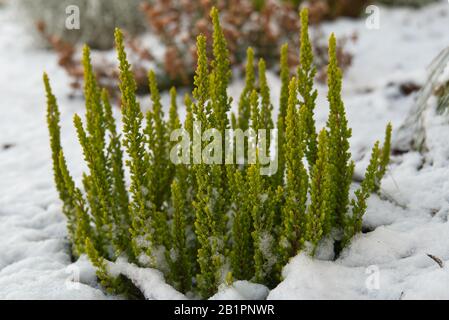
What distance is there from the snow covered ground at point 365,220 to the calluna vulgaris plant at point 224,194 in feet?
0.34

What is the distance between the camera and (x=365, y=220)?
2.36 metres

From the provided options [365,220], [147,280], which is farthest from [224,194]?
[365,220]

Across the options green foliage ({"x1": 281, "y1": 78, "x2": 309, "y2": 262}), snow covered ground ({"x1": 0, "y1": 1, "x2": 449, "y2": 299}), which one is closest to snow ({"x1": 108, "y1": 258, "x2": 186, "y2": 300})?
snow covered ground ({"x1": 0, "y1": 1, "x2": 449, "y2": 299})

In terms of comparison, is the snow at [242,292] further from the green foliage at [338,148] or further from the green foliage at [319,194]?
the green foliage at [338,148]

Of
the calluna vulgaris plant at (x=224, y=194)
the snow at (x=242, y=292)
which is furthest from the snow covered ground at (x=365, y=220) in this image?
the calluna vulgaris plant at (x=224, y=194)

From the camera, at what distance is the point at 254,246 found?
2104 millimetres

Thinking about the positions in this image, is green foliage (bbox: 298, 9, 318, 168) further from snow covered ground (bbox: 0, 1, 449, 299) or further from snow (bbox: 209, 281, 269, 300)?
snow (bbox: 209, 281, 269, 300)

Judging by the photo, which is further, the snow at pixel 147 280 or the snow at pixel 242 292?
the snow at pixel 147 280

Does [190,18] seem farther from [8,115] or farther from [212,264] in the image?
[212,264]

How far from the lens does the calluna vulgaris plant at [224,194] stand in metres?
1.96

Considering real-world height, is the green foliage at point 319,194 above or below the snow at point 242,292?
above

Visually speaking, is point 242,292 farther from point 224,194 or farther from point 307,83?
point 307,83
